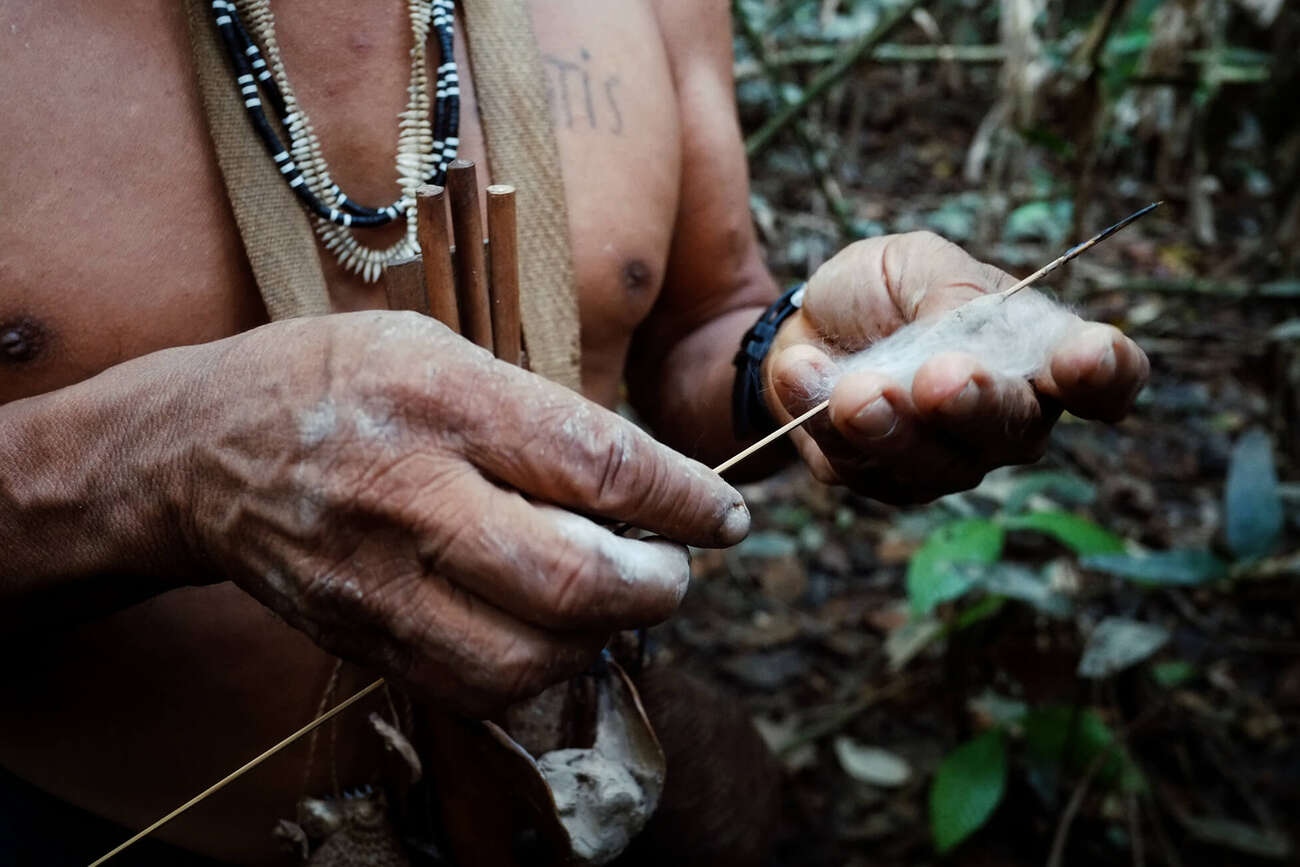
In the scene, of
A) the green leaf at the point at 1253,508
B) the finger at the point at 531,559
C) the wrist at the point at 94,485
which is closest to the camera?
the finger at the point at 531,559

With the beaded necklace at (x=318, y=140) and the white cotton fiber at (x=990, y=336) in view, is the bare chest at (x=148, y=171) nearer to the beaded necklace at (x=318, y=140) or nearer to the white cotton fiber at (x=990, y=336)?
Result: the beaded necklace at (x=318, y=140)

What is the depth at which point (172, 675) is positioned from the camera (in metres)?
1.06

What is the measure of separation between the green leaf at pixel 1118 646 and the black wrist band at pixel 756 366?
0.81m

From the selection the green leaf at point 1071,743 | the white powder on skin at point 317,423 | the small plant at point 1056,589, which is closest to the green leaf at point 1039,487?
the small plant at point 1056,589

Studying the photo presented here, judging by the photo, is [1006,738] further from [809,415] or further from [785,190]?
[785,190]

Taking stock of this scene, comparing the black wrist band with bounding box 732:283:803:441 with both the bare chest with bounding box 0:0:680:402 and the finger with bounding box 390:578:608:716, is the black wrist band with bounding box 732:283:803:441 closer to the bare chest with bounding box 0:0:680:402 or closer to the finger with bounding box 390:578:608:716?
the bare chest with bounding box 0:0:680:402

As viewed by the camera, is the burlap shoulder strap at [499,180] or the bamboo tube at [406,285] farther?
the burlap shoulder strap at [499,180]

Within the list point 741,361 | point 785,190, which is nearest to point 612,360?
point 741,361

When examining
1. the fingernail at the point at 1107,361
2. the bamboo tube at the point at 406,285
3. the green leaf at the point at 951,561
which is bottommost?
the green leaf at the point at 951,561

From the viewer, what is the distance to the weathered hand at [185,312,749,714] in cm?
71

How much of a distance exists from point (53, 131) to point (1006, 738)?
1858 mm

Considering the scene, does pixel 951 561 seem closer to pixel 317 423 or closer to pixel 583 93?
pixel 583 93

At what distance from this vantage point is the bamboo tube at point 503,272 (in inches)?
35.4

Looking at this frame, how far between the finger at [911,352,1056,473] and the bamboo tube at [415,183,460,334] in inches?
17.2
